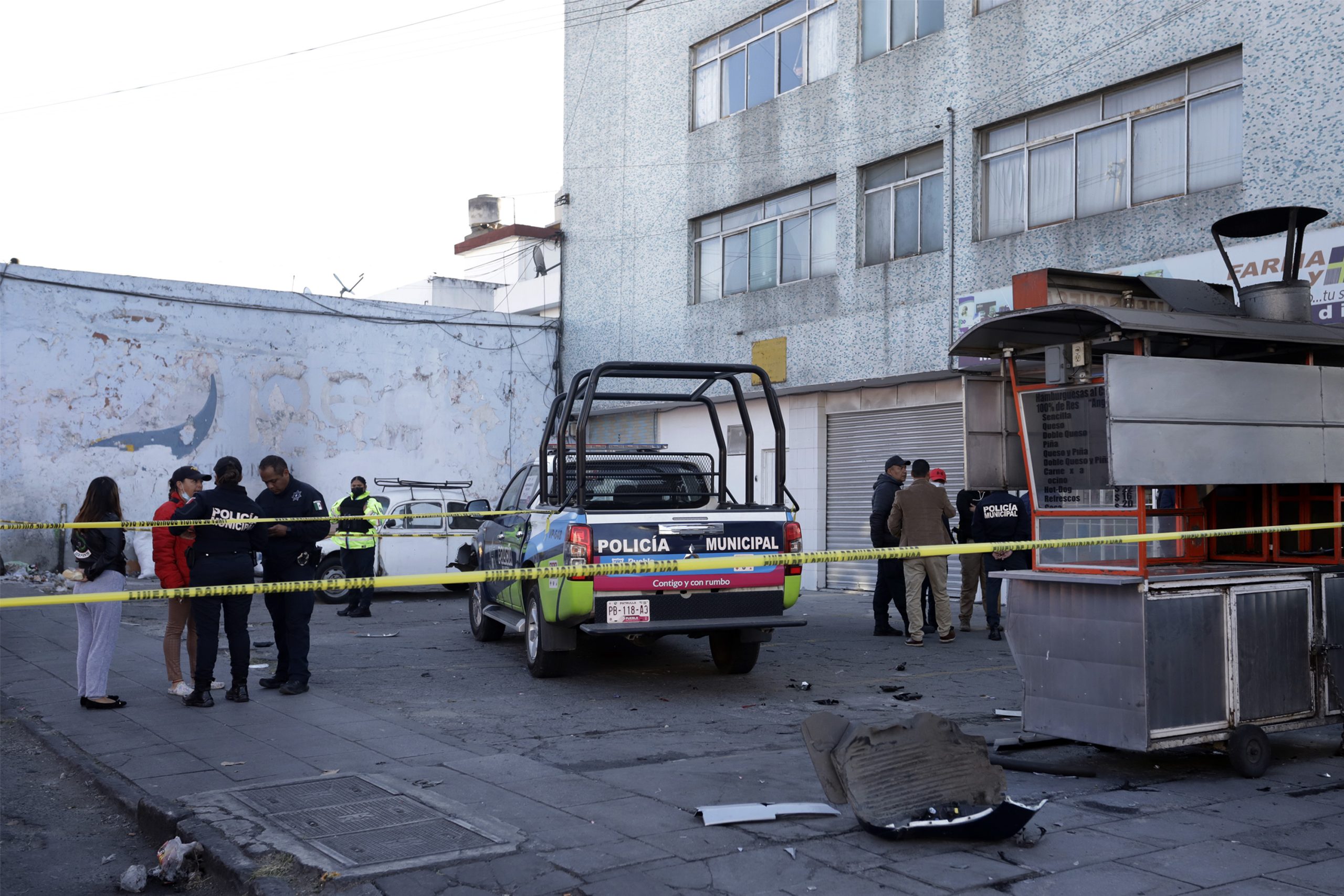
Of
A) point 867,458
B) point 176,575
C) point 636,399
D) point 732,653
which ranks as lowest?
point 732,653

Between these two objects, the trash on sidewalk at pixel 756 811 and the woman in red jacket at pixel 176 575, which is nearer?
the trash on sidewalk at pixel 756 811

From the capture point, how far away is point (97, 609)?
8539 millimetres

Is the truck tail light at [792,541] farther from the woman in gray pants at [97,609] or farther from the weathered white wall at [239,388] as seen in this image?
the weathered white wall at [239,388]

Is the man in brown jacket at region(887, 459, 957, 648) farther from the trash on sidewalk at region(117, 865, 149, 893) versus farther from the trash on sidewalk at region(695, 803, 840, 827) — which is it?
the trash on sidewalk at region(117, 865, 149, 893)

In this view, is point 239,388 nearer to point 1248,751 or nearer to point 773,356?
point 773,356

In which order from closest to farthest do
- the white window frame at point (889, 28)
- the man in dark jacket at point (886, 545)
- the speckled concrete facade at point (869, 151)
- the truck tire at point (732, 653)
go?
the truck tire at point (732, 653) < the speckled concrete facade at point (869, 151) < the man in dark jacket at point (886, 545) < the white window frame at point (889, 28)

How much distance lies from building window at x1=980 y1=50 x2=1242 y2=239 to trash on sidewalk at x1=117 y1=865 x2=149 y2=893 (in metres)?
11.9

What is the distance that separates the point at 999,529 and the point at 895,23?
26.9 ft

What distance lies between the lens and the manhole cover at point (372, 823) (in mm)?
4875

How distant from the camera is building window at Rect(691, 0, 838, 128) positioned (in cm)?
1814

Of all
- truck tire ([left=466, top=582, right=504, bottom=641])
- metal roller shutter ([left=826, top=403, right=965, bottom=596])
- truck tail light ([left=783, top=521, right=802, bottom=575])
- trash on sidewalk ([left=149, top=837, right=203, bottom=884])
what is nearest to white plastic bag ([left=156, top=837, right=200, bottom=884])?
trash on sidewalk ([left=149, top=837, right=203, bottom=884])

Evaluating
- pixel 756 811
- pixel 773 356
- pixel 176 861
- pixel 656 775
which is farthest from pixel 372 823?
pixel 773 356

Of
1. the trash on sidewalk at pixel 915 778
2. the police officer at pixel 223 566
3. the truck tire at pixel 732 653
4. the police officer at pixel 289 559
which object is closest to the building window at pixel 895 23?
the truck tire at pixel 732 653

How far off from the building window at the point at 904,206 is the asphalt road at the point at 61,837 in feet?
41.1
